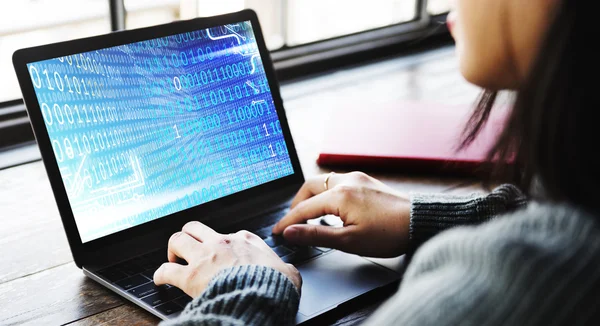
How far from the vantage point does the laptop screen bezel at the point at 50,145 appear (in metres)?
0.97

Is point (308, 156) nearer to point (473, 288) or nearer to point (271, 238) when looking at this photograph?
point (271, 238)

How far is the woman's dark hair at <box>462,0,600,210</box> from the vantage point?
0.53 m

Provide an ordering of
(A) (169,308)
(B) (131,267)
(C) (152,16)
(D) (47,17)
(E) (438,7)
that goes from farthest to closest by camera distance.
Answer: (C) (152,16) < (D) (47,17) < (E) (438,7) < (B) (131,267) < (A) (169,308)

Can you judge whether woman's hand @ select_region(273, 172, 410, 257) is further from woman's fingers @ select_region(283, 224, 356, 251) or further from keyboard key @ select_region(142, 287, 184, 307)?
keyboard key @ select_region(142, 287, 184, 307)

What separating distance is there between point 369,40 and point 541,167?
160 centimetres

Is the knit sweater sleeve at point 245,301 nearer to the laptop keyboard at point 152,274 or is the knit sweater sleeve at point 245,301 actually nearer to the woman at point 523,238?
the woman at point 523,238

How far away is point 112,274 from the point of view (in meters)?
0.96

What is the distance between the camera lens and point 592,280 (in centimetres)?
51

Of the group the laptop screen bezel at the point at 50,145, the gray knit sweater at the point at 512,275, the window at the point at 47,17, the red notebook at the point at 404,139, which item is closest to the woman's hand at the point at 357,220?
the laptop screen bezel at the point at 50,145

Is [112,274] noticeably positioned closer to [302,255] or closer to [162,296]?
[162,296]

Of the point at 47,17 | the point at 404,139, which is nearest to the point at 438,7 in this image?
the point at 404,139

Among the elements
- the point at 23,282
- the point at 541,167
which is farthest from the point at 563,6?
the point at 23,282

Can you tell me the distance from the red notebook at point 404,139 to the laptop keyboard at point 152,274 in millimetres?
308

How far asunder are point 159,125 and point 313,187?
26 cm
